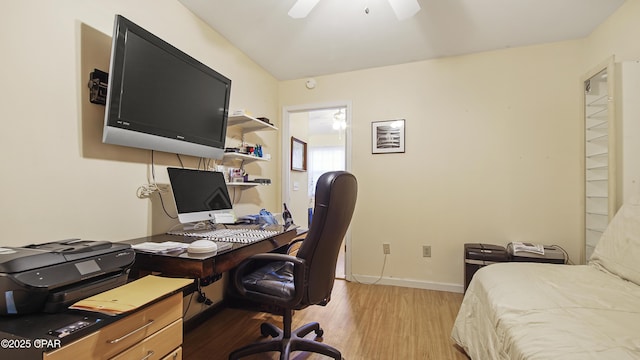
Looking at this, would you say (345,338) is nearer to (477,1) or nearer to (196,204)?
(196,204)

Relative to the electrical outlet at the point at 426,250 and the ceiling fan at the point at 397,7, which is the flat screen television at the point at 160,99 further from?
the electrical outlet at the point at 426,250

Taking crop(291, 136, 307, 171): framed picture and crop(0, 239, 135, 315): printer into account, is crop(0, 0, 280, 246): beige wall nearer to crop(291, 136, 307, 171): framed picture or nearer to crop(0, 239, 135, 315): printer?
crop(0, 239, 135, 315): printer

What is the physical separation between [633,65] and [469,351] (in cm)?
223

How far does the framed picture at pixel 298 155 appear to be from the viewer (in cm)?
412

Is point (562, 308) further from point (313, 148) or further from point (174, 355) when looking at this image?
point (313, 148)

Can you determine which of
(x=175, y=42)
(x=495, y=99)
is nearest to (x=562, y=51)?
(x=495, y=99)

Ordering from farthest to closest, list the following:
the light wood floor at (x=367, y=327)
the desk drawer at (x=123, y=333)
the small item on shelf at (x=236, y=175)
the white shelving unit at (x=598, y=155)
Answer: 1. the small item on shelf at (x=236, y=175)
2. the white shelving unit at (x=598, y=155)
3. the light wood floor at (x=367, y=327)
4. the desk drawer at (x=123, y=333)

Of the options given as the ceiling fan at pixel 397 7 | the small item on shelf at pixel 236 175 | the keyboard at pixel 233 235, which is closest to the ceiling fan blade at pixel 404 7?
the ceiling fan at pixel 397 7

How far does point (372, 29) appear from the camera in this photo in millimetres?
2389

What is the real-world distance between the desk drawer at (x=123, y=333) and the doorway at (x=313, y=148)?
1166 millimetres

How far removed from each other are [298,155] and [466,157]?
2.44 metres

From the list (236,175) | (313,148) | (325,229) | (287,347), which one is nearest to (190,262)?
(325,229)

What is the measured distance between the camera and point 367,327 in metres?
2.10

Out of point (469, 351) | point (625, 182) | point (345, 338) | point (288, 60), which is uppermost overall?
point (288, 60)
